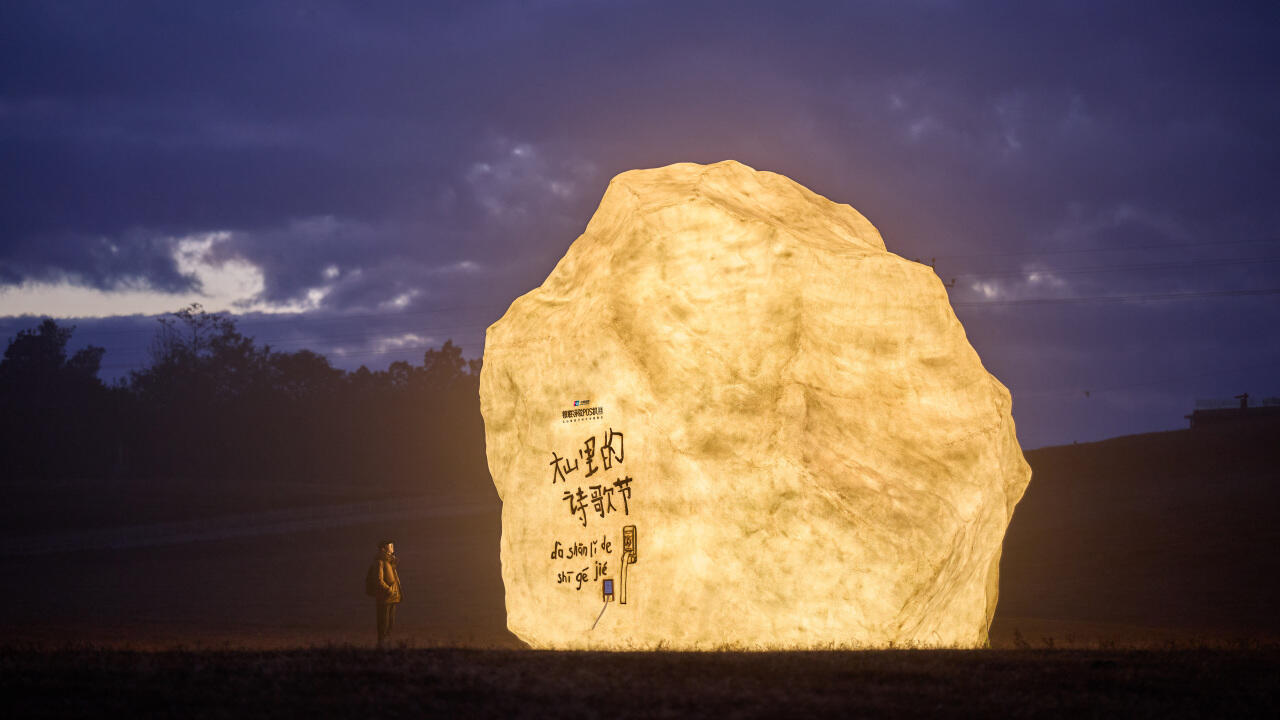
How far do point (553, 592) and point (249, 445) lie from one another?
6502cm

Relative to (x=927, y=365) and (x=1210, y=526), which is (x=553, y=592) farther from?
(x=1210, y=526)

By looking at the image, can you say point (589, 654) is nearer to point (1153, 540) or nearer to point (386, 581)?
point (386, 581)

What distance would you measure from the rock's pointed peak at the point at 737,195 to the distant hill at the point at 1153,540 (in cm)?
727

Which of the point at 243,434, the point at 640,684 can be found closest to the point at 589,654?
the point at 640,684

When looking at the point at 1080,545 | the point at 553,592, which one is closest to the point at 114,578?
the point at 553,592

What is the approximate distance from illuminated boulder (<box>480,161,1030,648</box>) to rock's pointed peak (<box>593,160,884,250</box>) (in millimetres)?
96

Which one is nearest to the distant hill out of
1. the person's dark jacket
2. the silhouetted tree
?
the person's dark jacket

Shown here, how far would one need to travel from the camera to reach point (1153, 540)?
28.7 meters

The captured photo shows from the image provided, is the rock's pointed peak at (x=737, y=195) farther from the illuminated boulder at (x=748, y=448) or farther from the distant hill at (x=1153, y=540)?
the distant hill at (x=1153, y=540)

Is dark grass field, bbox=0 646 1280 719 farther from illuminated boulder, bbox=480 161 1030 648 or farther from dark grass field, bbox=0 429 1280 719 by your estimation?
illuminated boulder, bbox=480 161 1030 648

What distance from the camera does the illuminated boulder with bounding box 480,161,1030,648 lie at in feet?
38.1

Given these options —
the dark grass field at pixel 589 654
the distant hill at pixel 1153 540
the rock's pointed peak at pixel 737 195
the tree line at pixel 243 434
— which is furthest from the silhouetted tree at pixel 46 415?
the rock's pointed peak at pixel 737 195

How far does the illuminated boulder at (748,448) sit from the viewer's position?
1160 centimetres

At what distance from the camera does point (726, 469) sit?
12.1 metres
